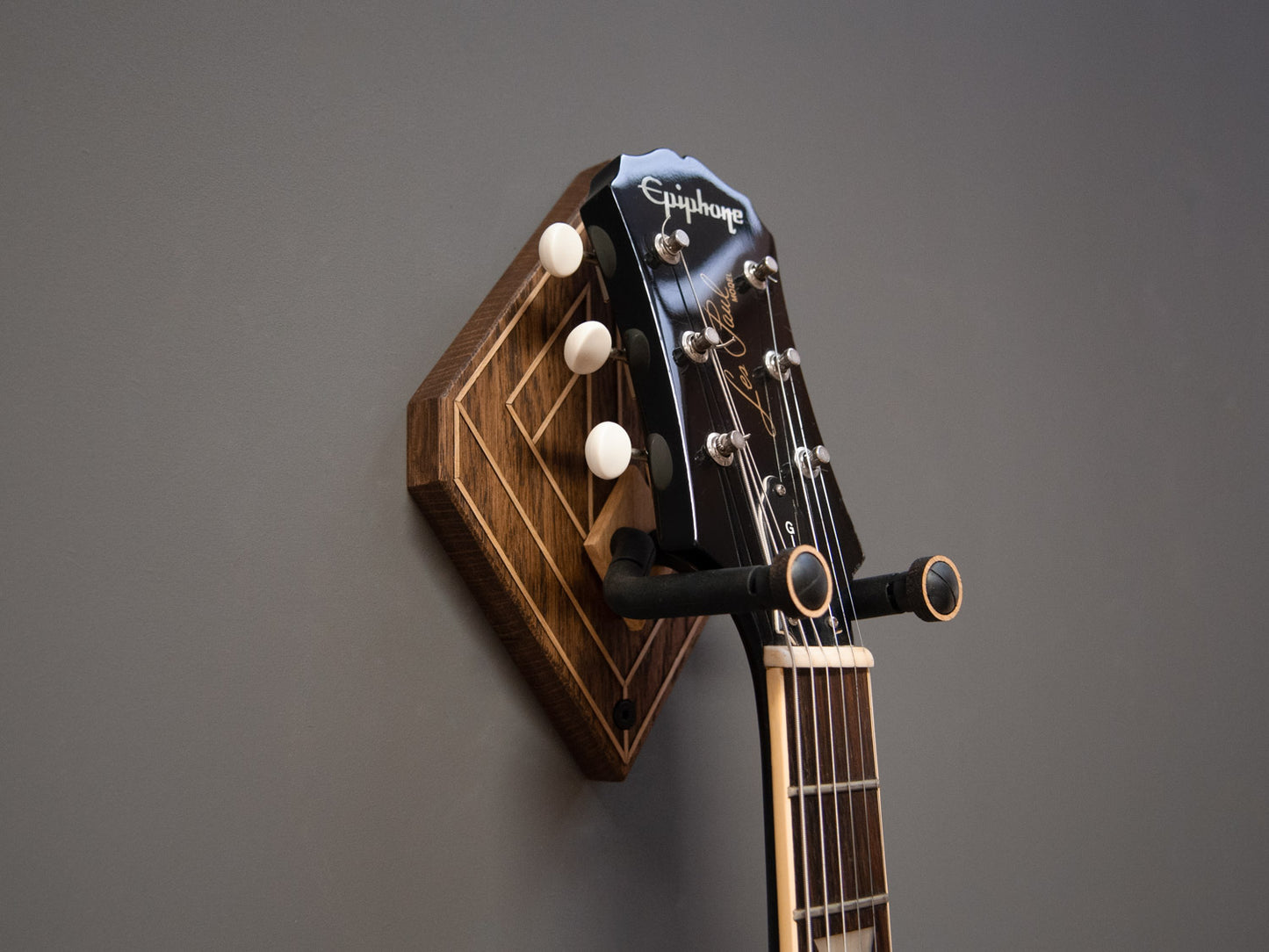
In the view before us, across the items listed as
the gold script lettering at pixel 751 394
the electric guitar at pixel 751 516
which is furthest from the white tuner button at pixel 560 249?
the gold script lettering at pixel 751 394

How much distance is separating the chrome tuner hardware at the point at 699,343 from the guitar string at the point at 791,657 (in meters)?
0.02

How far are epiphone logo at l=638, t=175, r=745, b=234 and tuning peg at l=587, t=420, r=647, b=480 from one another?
14 cm

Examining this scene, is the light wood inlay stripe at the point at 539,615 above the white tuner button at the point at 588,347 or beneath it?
beneath

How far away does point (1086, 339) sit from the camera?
112 cm

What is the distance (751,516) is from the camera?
0.60 m

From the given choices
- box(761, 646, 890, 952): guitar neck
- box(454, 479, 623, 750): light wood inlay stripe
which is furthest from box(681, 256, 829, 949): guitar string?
box(454, 479, 623, 750): light wood inlay stripe

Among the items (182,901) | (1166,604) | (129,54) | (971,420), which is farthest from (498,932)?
(1166,604)

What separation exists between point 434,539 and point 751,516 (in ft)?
0.59

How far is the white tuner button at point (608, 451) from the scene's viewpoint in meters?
0.60

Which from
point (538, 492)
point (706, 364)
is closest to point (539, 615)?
point (538, 492)

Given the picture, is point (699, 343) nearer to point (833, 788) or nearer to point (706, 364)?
point (706, 364)

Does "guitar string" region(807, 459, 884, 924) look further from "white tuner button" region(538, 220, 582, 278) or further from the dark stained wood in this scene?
"white tuner button" region(538, 220, 582, 278)

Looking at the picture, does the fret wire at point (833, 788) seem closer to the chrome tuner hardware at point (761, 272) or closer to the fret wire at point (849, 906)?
the fret wire at point (849, 906)

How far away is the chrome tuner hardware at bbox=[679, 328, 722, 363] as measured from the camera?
59cm
